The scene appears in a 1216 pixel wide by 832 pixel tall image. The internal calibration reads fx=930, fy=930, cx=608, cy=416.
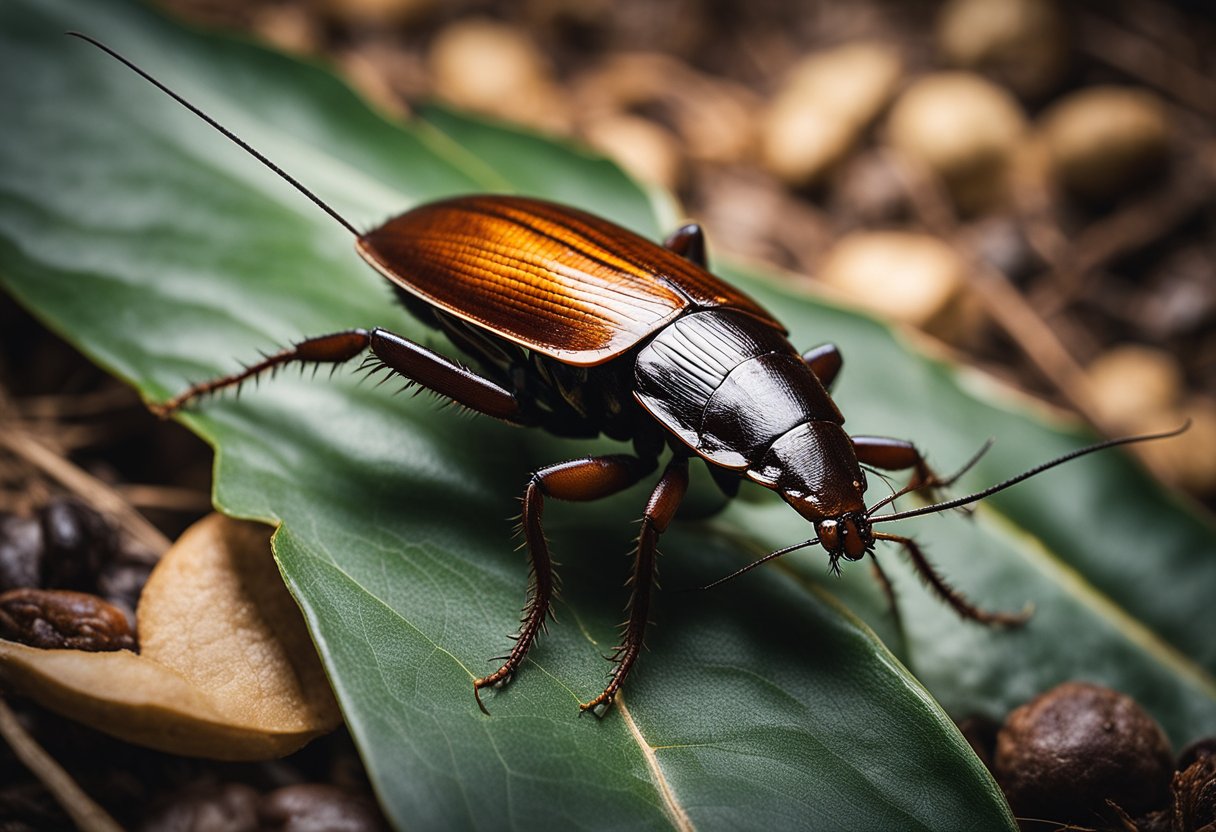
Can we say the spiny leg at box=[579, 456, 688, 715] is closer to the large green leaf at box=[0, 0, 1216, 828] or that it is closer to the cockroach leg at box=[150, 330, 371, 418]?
the large green leaf at box=[0, 0, 1216, 828]

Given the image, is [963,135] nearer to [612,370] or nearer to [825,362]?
[825,362]

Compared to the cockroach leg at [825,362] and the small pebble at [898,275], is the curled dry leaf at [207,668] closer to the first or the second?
the cockroach leg at [825,362]

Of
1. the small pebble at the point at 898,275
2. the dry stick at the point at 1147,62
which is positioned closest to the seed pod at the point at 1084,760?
the small pebble at the point at 898,275

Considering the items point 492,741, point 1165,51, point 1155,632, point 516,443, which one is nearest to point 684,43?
point 1165,51

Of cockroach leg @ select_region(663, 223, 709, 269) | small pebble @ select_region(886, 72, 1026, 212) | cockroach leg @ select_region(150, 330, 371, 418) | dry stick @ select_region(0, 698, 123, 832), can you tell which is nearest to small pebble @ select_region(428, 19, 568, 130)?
small pebble @ select_region(886, 72, 1026, 212)

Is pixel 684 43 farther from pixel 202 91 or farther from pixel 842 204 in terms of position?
pixel 202 91

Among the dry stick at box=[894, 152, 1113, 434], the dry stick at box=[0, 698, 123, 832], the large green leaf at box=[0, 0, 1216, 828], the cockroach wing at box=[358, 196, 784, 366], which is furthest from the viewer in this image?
the dry stick at box=[894, 152, 1113, 434]
